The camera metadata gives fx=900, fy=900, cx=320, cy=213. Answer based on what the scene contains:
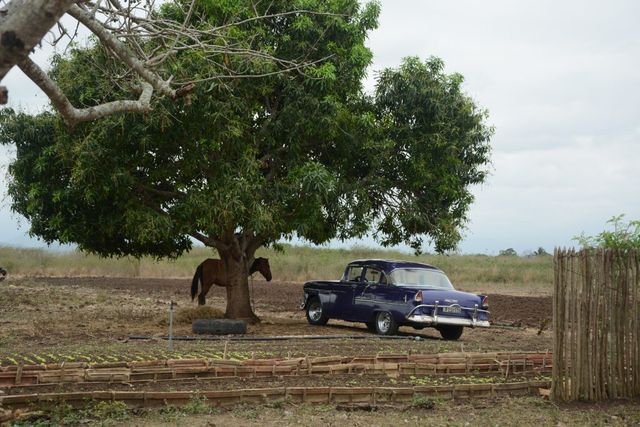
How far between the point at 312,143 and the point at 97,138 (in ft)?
16.1

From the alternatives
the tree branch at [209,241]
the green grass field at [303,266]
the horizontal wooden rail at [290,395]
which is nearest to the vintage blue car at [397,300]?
the tree branch at [209,241]

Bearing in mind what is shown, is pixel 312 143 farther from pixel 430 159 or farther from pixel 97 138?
pixel 97 138

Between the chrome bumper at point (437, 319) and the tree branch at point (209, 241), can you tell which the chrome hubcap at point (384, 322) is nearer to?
the chrome bumper at point (437, 319)

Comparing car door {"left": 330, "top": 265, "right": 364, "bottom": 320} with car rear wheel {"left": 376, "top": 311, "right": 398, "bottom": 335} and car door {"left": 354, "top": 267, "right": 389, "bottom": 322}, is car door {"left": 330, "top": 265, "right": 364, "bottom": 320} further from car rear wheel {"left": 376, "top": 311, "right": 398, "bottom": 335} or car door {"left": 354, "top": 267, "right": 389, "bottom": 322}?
car rear wheel {"left": 376, "top": 311, "right": 398, "bottom": 335}

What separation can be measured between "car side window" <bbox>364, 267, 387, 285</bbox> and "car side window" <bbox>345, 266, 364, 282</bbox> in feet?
0.76

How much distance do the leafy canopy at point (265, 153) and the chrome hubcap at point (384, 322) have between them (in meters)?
2.32

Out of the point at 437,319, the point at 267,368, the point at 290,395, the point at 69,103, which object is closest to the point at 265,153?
the point at 437,319

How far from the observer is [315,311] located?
20.9 metres

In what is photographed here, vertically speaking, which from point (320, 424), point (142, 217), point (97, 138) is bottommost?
point (320, 424)

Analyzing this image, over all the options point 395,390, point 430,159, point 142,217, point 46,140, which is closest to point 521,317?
point 430,159

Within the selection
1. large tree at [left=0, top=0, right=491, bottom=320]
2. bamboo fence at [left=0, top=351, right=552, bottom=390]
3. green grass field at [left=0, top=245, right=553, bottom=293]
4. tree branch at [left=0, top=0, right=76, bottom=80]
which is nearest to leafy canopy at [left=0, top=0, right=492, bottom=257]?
large tree at [left=0, top=0, right=491, bottom=320]

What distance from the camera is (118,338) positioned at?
16406 millimetres

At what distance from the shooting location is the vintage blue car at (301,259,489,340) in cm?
1773

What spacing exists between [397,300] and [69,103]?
11028mm
